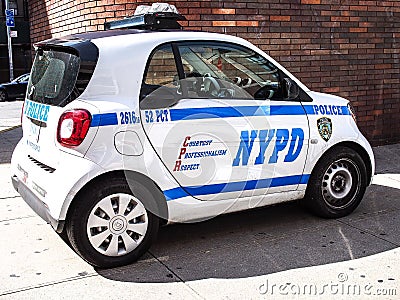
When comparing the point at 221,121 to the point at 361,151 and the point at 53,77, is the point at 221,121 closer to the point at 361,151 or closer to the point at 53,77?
the point at 53,77

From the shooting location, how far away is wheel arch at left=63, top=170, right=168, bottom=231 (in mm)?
3861

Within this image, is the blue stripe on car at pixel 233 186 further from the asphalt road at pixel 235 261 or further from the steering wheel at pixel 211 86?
the steering wheel at pixel 211 86

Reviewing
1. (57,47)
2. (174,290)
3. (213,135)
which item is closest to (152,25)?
(57,47)

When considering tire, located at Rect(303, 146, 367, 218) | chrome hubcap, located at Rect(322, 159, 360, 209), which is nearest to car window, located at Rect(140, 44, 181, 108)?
tire, located at Rect(303, 146, 367, 218)

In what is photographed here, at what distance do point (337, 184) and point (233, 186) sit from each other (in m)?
1.23

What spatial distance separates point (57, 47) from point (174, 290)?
210 centimetres

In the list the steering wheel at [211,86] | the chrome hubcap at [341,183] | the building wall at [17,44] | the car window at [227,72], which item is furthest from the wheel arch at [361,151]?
the building wall at [17,44]

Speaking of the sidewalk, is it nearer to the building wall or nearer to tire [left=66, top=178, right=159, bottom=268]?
tire [left=66, top=178, right=159, bottom=268]

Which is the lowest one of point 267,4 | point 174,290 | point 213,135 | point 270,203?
point 174,290

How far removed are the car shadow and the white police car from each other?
276 millimetres

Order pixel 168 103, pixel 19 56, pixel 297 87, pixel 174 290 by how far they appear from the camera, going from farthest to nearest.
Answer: pixel 19 56 → pixel 297 87 → pixel 168 103 → pixel 174 290

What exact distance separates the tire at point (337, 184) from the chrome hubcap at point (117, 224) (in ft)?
5.63

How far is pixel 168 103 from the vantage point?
4.14 metres

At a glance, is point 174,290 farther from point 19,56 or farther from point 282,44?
point 19,56
